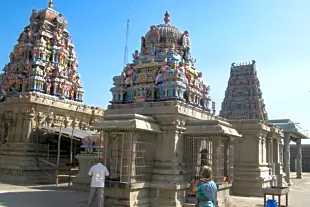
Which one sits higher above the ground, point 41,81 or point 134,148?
point 41,81

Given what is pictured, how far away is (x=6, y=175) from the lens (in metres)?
19.6

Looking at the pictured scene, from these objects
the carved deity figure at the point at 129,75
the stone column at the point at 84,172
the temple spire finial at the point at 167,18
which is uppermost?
the temple spire finial at the point at 167,18

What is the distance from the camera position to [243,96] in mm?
33594

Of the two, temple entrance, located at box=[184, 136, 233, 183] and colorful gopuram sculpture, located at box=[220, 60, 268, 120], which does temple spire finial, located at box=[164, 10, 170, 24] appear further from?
colorful gopuram sculpture, located at box=[220, 60, 268, 120]

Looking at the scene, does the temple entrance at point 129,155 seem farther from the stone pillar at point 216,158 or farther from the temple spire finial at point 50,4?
the temple spire finial at point 50,4

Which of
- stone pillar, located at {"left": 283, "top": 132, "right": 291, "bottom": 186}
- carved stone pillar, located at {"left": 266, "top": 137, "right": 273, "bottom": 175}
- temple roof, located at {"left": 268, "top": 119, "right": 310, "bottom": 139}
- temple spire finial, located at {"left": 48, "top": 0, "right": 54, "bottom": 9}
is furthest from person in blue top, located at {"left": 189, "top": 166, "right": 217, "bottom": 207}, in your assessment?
temple roof, located at {"left": 268, "top": 119, "right": 310, "bottom": 139}

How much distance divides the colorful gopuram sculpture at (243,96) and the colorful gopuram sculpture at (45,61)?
618 inches

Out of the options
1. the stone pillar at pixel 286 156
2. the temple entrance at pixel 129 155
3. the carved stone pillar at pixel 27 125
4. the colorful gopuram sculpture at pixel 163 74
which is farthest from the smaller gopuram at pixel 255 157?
the carved stone pillar at pixel 27 125

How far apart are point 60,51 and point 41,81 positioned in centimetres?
321

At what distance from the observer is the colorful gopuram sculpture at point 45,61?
2336cm

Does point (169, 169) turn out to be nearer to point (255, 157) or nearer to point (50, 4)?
point (255, 157)

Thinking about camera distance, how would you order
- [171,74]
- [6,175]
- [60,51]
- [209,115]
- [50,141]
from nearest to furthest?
[171,74] → [209,115] → [6,175] → [50,141] → [60,51]

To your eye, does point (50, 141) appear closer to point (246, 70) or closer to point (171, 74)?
point (171, 74)

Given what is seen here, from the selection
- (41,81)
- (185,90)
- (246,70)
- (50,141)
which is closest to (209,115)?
(185,90)
